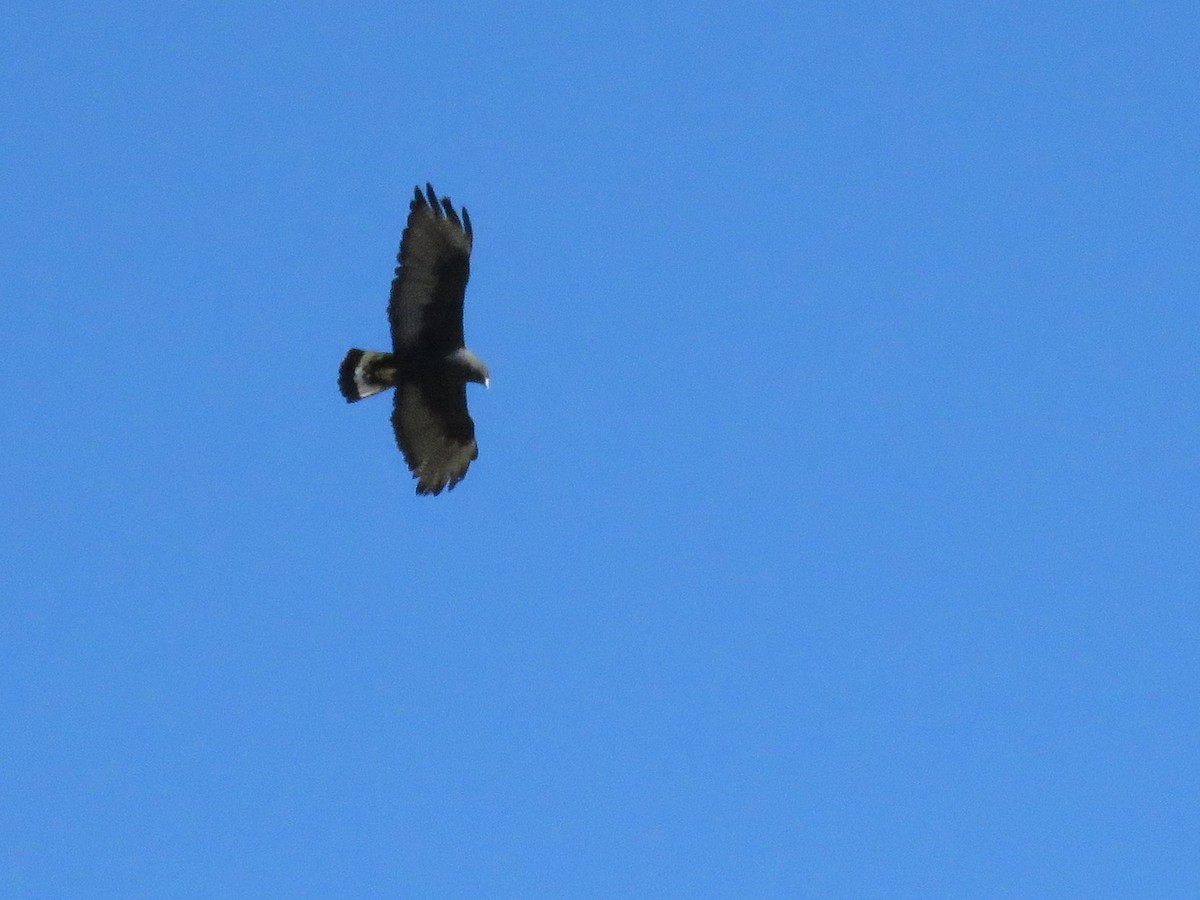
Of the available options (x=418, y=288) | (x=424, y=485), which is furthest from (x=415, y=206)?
(x=424, y=485)

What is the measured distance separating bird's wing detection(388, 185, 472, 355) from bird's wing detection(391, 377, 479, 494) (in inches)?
29.4

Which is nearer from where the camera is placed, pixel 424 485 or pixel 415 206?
pixel 415 206

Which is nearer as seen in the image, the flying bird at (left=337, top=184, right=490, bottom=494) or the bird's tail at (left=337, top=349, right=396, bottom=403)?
the flying bird at (left=337, top=184, right=490, bottom=494)

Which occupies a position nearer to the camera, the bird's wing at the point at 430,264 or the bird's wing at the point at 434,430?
the bird's wing at the point at 430,264

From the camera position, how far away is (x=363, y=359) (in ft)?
64.4

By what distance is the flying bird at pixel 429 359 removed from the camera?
19.0 metres

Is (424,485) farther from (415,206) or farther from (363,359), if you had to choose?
(415,206)

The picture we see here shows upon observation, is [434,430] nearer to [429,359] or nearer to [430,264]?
[429,359]

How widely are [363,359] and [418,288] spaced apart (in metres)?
0.89

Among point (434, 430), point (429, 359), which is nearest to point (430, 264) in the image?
point (429, 359)

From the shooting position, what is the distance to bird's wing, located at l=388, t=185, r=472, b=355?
62.2 feet

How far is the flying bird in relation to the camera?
19000 mm

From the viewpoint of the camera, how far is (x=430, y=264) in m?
19.0

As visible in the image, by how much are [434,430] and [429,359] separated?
2.97 feet
